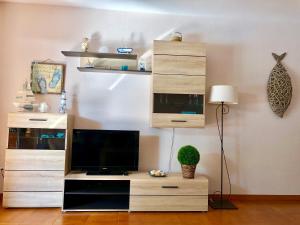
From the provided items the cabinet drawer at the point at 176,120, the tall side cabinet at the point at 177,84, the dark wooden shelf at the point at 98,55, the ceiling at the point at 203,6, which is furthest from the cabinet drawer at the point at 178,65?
the ceiling at the point at 203,6

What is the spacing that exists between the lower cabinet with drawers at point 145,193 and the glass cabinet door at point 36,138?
44 centimetres

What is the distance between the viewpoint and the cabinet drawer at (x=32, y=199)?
9.41 ft

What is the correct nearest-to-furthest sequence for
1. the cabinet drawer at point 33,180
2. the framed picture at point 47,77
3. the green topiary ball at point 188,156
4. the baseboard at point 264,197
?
1. the cabinet drawer at point 33,180
2. the green topiary ball at point 188,156
3. the framed picture at point 47,77
4. the baseboard at point 264,197

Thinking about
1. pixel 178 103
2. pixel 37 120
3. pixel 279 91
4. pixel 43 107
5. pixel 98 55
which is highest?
pixel 98 55

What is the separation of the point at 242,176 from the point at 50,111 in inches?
114

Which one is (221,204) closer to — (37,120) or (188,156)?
(188,156)

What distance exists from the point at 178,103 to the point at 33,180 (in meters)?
2.03

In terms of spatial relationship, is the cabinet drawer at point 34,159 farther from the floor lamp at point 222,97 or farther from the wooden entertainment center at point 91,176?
the floor lamp at point 222,97

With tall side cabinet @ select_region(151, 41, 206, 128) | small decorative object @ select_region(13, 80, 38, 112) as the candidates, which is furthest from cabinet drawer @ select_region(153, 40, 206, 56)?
small decorative object @ select_region(13, 80, 38, 112)

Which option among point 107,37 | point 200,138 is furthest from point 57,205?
point 107,37

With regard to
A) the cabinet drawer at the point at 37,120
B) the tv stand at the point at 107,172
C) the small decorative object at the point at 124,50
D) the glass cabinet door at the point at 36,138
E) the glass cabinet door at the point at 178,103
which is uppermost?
the small decorative object at the point at 124,50

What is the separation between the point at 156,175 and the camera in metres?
3.08

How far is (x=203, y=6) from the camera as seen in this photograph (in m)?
3.28

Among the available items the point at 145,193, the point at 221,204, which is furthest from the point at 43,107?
the point at 221,204
